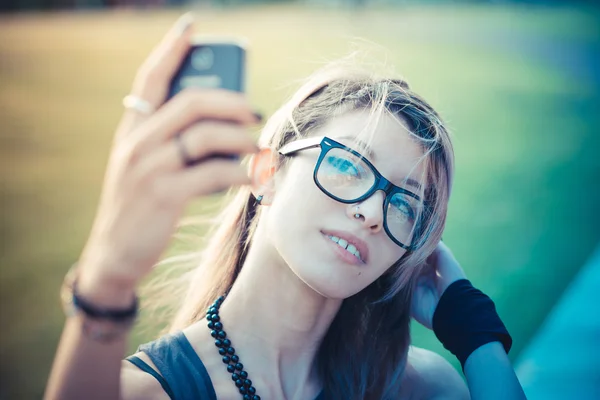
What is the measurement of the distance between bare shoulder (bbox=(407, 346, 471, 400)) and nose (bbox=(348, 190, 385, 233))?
0.76 metres

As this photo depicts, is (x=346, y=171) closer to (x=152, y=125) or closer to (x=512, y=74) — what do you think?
(x=152, y=125)

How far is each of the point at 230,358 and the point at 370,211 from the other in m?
0.62

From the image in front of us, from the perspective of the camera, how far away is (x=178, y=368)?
1.71 m

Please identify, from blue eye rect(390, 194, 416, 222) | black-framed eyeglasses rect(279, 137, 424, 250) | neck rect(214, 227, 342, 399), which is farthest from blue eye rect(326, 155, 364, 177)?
neck rect(214, 227, 342, 399)

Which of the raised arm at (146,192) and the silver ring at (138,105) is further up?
the silver ring at (138,105)

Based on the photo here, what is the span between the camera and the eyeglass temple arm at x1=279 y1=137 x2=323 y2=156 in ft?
5.76

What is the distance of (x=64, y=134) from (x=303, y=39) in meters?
7.65

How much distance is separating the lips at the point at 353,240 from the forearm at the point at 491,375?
57 cm

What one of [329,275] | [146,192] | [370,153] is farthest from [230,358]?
[146,192]

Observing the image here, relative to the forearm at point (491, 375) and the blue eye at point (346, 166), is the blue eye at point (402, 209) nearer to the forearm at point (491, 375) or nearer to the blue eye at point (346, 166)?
the blue eye at point (346, 166)

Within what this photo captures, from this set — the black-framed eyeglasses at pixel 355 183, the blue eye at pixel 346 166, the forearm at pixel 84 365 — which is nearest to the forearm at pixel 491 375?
the black-framed eyeglasses at pixel 355 183

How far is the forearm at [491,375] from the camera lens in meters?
1.85

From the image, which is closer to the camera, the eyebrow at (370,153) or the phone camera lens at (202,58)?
the phone camera lens at (202,58)

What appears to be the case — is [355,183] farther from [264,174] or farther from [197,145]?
[197,145]
